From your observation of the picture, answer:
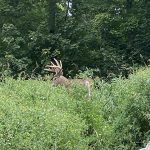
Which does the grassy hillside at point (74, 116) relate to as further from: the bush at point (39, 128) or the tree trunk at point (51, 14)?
the tree trunk at point (51, 14)

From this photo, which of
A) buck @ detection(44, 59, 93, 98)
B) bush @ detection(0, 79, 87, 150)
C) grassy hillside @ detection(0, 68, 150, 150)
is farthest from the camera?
buck @ detection(44, 59, 93, 98)

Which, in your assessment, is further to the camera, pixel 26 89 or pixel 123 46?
pixel 123 46

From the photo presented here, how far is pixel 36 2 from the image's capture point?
26.8 m

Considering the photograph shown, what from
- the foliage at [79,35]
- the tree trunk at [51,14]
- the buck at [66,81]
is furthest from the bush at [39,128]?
the tree trunk at [51,14]

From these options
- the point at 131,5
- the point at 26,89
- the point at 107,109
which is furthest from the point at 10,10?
the point at 107,109

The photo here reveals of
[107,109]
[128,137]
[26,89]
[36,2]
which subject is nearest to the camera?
[128,137]

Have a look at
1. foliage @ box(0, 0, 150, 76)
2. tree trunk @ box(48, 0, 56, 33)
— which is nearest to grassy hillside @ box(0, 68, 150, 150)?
foliage @ box(0, 0, 150, 76)

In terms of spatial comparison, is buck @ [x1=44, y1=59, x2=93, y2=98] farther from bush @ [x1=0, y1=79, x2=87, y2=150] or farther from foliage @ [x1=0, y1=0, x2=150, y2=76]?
foliage @ [x1=0, y1=0, x2=150, y2=76]

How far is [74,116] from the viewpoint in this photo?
926 cm

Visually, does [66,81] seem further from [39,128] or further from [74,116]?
[39,128]

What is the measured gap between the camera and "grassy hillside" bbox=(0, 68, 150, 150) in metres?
7.36

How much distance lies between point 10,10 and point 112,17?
16.6 feet

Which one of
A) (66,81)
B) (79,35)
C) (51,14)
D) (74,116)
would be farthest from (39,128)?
(51,14)

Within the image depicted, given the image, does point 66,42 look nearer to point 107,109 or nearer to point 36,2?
point 36,2
